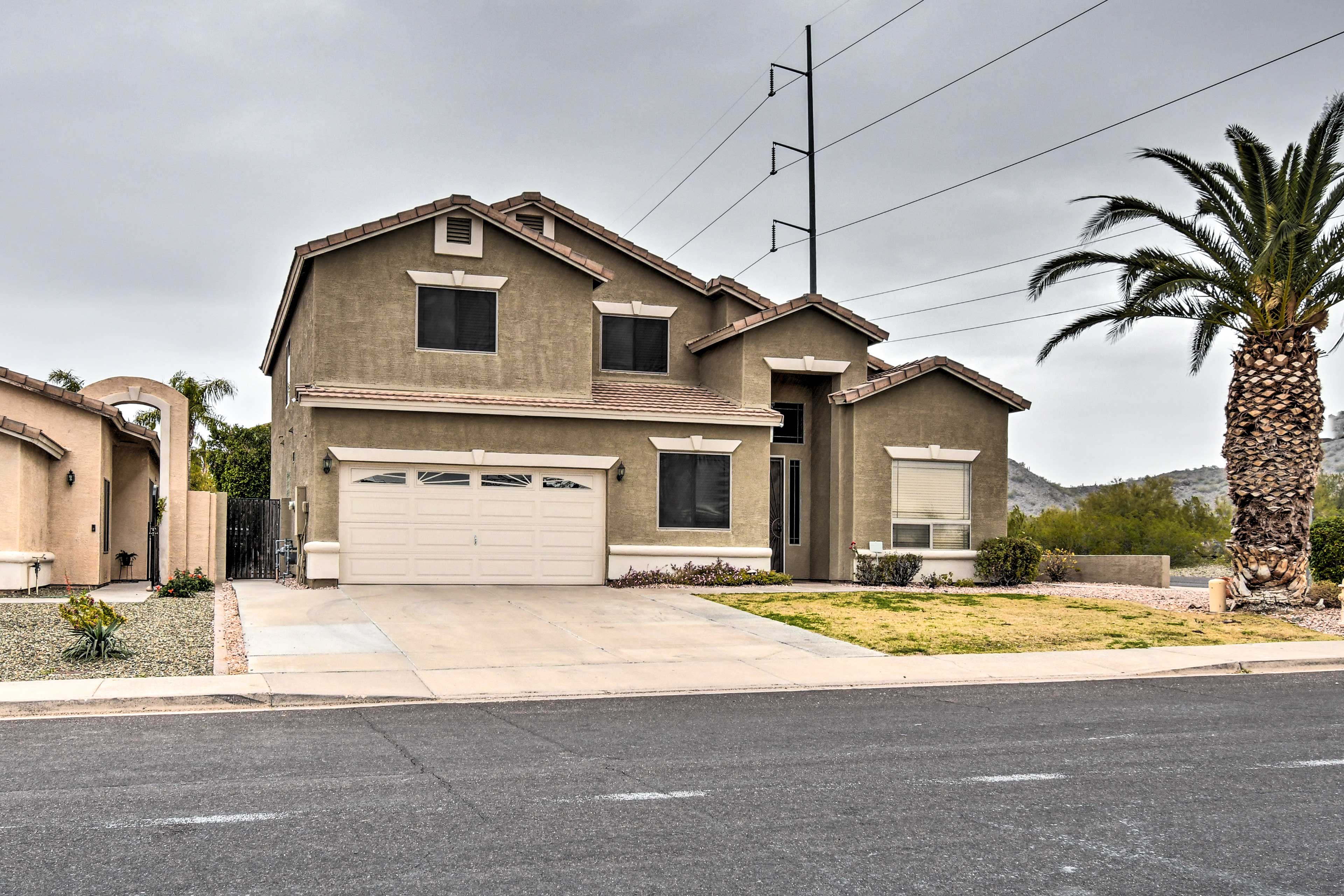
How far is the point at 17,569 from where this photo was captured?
19594mm

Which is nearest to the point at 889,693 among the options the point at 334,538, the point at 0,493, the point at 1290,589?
the point at 1290,589

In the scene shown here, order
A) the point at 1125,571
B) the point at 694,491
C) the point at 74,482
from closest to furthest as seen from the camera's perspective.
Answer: the point at 74,482 < the point at 694,491 < the point at 1125,571

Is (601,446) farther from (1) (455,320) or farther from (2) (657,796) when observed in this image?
(2) (657,796)

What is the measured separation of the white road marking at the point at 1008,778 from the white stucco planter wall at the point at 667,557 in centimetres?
1542

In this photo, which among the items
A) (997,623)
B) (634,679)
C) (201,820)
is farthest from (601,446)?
(201,820)

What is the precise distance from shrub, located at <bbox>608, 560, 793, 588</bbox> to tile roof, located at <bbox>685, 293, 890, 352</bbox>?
4944mm

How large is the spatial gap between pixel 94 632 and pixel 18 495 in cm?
830

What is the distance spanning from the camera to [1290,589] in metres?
19.4

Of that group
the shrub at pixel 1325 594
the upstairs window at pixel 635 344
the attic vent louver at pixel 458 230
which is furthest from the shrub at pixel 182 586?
the shrub at pixel 1325 594

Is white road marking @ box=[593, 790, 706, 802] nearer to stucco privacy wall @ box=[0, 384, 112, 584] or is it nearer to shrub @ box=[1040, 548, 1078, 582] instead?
stucco privacy wall @ box=[0, 384, 112, 584]

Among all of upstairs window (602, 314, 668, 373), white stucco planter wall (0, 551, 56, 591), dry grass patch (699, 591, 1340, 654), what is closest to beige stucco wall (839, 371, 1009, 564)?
dry grass patch (699, 591, 1340, 654)

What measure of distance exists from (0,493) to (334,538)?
18.0ft

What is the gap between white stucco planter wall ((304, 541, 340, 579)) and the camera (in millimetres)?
21078

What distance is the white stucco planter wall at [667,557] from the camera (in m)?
23.2
